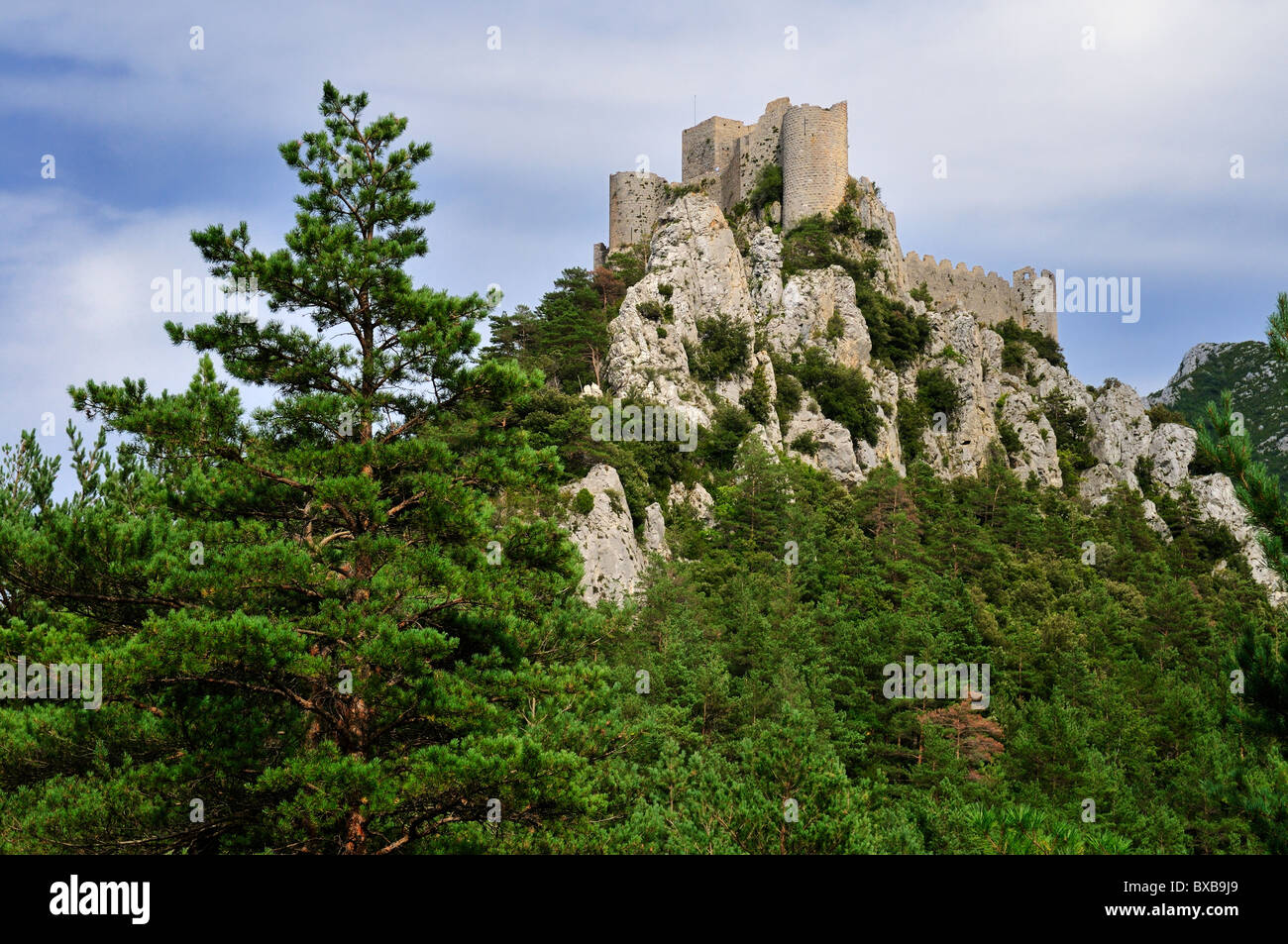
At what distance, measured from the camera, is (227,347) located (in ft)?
43.4

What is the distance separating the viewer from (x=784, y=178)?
182 feet

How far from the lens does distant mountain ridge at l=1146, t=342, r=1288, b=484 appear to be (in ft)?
275

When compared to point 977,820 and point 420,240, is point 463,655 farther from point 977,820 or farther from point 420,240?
point 977,820

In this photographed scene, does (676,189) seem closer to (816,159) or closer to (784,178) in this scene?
(784,178)

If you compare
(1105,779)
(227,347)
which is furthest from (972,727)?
(227,347)

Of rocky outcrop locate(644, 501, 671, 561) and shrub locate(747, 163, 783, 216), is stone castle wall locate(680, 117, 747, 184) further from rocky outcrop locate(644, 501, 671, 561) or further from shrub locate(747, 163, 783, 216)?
rocky outcrop locate(644, 501, 671, 561)

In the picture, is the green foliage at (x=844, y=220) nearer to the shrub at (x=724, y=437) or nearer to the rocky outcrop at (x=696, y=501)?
the shrub at (x=724, y=437)

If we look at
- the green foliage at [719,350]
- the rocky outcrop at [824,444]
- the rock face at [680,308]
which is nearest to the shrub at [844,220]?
the rock face at [680,308]

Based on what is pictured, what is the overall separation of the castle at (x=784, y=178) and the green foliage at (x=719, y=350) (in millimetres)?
11153

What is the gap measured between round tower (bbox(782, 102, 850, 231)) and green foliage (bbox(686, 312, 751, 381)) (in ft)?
37.0

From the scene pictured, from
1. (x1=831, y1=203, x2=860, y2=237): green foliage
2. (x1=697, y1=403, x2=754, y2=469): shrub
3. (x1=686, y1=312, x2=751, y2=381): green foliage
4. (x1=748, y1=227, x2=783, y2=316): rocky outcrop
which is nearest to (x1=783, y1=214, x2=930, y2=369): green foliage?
(x1=831, y1=203, x2=860, y2=237): green foliage

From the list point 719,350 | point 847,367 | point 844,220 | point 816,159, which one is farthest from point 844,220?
point 719,350

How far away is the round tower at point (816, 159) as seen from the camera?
5481 centimetres
